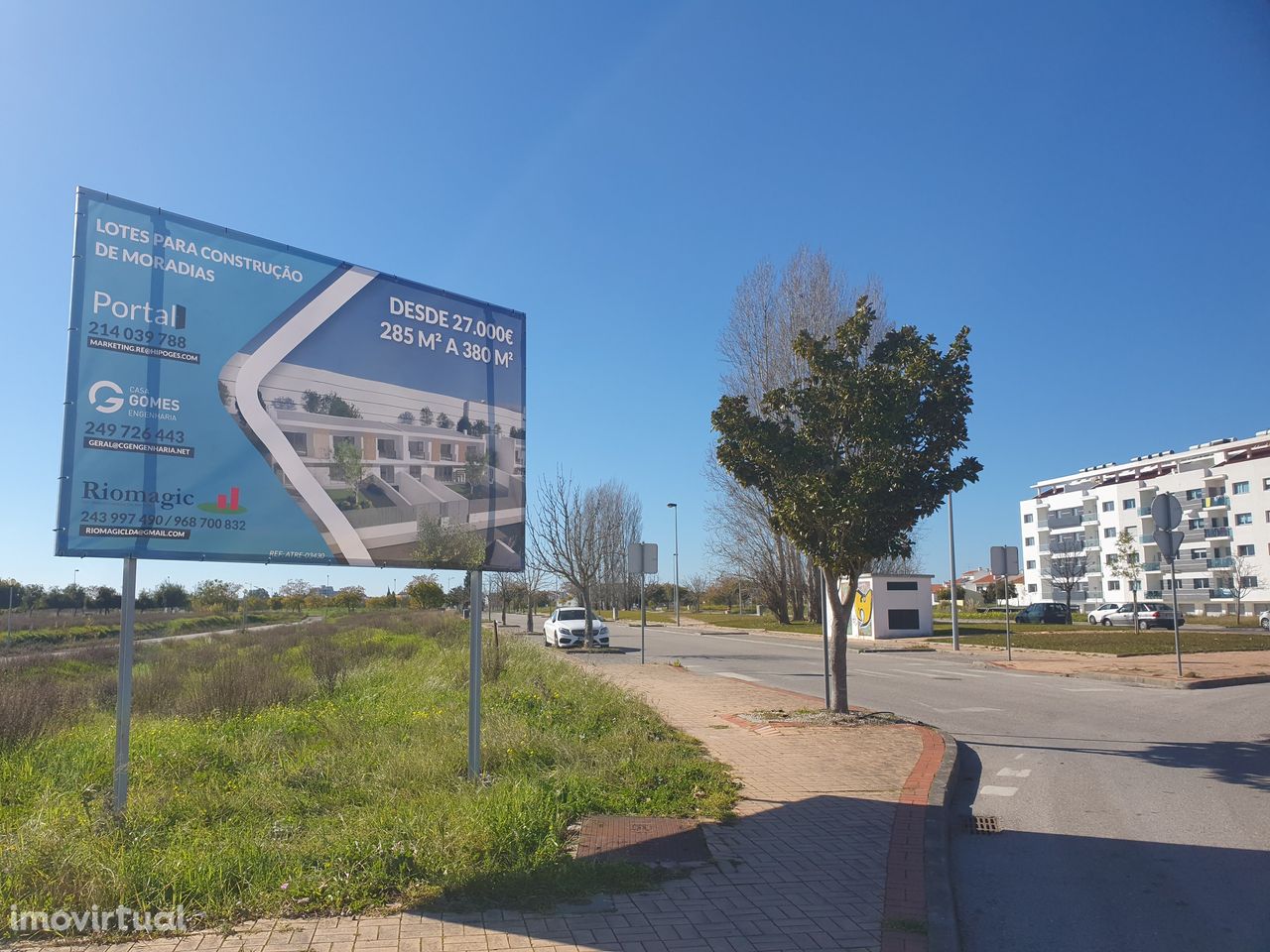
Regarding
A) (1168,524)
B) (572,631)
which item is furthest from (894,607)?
(1168,524)

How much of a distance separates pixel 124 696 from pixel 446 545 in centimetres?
262

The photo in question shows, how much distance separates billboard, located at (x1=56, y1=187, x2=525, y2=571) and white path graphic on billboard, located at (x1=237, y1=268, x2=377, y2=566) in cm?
1

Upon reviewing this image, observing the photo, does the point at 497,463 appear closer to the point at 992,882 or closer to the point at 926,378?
the point at 992,882

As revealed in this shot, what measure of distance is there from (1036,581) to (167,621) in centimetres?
8041

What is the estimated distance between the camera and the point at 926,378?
37.2 ft

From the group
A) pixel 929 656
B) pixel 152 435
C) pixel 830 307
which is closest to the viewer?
pixel 152 435

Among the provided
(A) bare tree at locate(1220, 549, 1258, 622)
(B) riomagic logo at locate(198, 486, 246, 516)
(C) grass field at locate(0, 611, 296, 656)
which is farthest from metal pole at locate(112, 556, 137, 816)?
(A) bare tree at locate(1220, 549, 1258, 622)

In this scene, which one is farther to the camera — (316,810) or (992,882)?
(316,810)

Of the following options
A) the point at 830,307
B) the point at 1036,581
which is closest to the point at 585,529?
the point at 830,307

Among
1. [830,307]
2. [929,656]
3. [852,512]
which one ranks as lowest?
[929,656]

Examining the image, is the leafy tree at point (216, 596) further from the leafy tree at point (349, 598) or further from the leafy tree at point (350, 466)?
the leafy tree at point (350, 466)

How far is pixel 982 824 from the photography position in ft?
23.7

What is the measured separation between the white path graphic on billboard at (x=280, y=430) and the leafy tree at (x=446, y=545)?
49 cm

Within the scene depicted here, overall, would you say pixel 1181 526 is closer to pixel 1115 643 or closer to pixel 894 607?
pixel 894 607
